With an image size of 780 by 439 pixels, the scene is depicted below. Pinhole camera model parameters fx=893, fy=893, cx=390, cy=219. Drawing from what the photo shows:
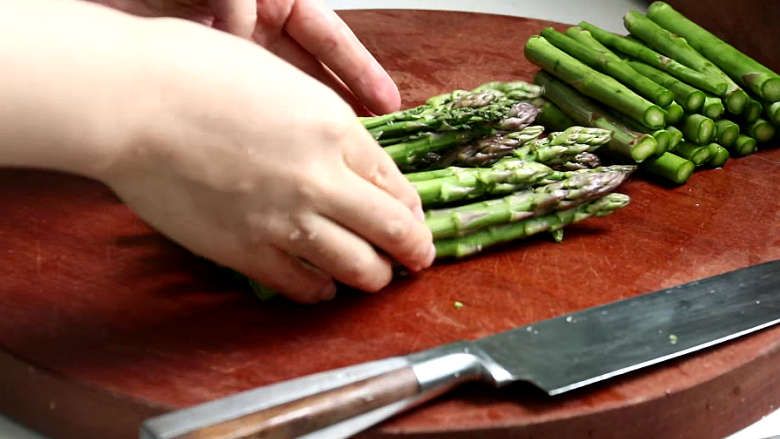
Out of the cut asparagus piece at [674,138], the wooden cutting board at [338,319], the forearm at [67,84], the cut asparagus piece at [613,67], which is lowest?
the wooden cutting board at [338,319]

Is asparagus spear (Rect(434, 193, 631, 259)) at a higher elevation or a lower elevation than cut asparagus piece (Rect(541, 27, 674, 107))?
lower

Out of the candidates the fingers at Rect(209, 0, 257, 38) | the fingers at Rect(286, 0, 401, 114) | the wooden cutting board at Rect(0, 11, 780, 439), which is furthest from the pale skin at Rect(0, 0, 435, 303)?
the fingers at Rect(286, 0, 401, 114)

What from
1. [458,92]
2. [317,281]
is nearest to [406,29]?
[458,92]

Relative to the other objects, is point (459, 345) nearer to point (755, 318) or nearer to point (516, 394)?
point (516, 394)

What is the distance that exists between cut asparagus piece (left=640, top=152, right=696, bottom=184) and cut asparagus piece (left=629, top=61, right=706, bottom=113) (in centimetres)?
17

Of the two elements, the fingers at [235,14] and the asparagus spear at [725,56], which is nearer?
the fingers at [235,14]

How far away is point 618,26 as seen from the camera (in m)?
3.79

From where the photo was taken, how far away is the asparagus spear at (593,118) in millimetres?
2332

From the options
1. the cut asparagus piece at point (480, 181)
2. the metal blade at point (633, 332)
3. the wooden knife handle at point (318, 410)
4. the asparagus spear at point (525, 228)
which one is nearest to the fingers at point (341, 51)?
the cut asparagus piece at point (480, 181)

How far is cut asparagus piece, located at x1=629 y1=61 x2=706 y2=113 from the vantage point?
242cm

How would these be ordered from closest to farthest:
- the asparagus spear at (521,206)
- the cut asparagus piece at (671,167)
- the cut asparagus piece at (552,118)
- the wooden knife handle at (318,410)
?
1. the wooden knife handle at (318,410)
2. the asparagus spear at (521,206)
3. the cut asparagus piece at (671,167)
4. the cut asparagus piece at (552,118)

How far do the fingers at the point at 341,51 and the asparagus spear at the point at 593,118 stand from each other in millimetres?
504

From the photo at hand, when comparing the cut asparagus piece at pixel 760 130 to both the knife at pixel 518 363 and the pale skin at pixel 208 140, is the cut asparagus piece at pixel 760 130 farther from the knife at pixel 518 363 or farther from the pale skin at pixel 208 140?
the pale skin at pixel 208 140

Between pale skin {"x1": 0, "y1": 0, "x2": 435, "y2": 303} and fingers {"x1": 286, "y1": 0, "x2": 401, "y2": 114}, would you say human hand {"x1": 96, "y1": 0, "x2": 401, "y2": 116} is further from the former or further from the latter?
pale skin {"x1": 0, "y1": 0, "x2": 435, "y2": 303}
